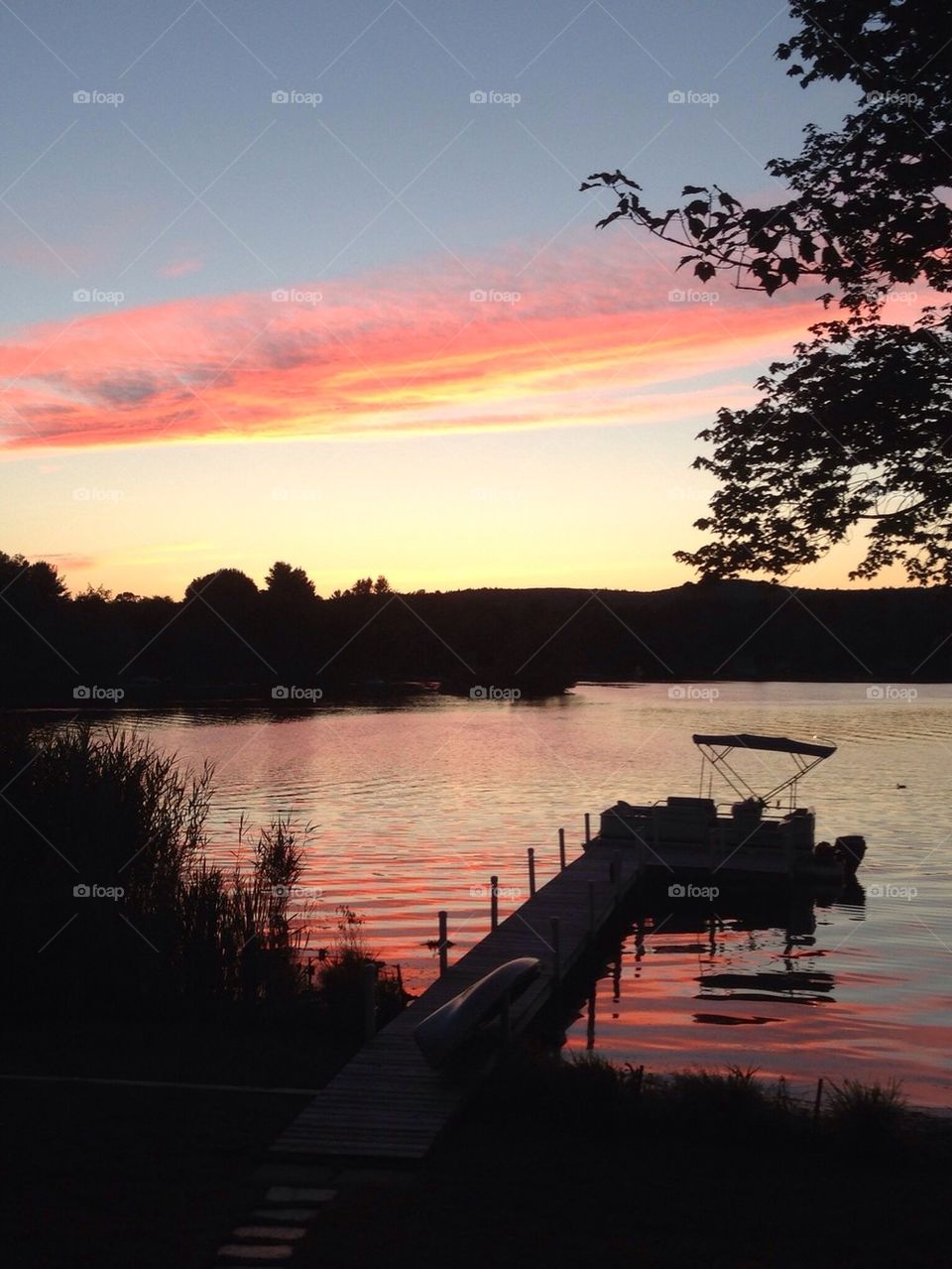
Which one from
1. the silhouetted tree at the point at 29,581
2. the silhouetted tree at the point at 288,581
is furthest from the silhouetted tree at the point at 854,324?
the silhouetted tree at the point at 288,581

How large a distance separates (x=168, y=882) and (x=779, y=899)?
18.1m

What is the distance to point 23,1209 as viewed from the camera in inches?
383

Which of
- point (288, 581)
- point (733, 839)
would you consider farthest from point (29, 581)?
point (288, 581)

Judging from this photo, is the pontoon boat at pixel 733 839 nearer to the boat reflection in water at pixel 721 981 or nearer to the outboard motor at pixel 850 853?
the outboard motor at pixel 850 853

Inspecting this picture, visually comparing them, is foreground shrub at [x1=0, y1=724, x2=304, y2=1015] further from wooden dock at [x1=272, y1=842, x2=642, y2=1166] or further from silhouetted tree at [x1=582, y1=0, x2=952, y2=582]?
silhouetted tree at [x1=582, y1=0, x2=952, y2=582]

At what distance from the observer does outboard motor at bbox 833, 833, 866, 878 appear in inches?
1362

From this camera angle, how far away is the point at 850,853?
36781mm

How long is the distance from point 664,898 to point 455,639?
112875mm

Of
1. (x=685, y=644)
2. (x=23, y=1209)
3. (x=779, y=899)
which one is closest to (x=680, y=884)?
(x=779, y=899)

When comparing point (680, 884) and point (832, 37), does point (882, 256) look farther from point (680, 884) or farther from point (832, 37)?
→ point (680, 884)

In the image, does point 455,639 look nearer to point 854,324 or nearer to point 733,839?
point 733,839

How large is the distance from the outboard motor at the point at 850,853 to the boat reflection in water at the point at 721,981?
0.49 meters

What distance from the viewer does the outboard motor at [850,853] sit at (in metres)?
34.6

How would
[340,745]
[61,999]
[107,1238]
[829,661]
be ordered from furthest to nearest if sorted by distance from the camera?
[829,661] < [340,745] < [61,999] < [107,1238]
